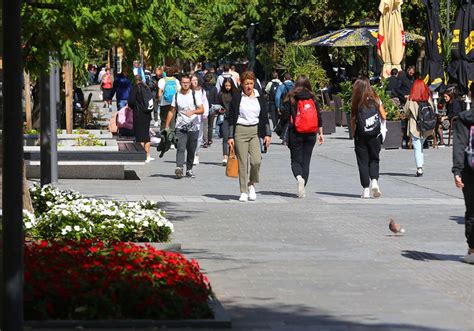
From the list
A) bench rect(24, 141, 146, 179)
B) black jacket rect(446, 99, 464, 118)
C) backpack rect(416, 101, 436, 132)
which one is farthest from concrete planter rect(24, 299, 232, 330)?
black jacket rect(446, 99, 464, 118)

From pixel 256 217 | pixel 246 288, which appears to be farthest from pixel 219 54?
pixel 246 288

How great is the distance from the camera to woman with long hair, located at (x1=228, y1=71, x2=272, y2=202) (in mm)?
17047

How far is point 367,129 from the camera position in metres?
17.7

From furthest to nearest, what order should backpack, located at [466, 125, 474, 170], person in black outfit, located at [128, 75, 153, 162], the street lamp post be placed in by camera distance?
1. person in black outfit, located at [128, 75, 153, 162]
2. backpack, located at [466, 125, 474, 170]
3. the street lamp post

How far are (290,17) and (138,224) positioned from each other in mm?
39748

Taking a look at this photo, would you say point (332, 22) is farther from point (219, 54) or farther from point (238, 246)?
point (238, 246)

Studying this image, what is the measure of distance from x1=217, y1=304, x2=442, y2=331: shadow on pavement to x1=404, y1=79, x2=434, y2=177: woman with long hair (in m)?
12.3

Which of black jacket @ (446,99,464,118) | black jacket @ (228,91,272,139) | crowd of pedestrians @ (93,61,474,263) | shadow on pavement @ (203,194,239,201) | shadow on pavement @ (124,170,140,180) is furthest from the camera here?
black jacket @ (446,99,464,118)

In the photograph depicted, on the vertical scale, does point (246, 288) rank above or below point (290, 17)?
below

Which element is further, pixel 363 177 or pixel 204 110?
pixel 204 110

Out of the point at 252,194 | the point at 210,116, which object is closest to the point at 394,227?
the point at 252,194

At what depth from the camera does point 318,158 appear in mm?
Result: 25719

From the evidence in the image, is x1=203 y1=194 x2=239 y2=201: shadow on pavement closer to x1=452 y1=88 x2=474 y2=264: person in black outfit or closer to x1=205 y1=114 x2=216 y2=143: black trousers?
x1=452 y1=88 x2=474 y2=264: person in black outfit

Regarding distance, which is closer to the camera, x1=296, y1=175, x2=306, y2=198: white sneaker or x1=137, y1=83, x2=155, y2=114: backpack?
x1=296, y1=175, x2=306, y2=198: white sneaker
